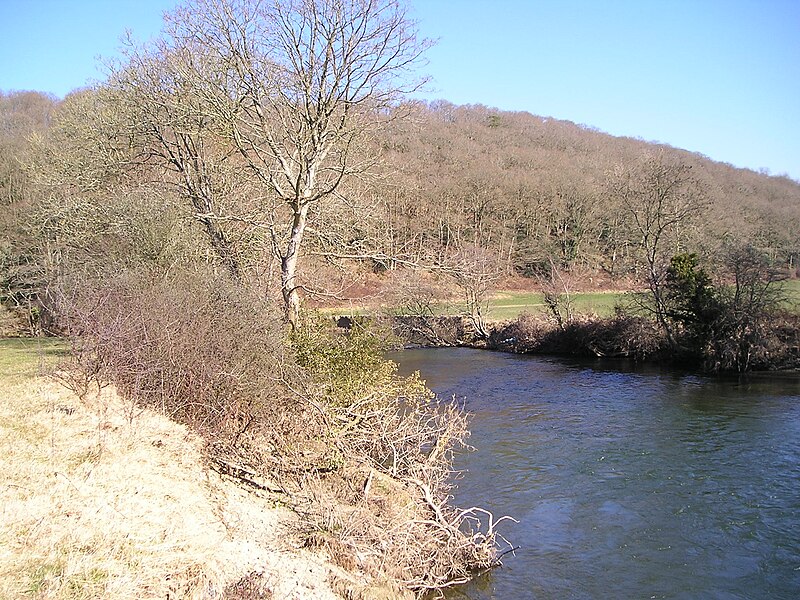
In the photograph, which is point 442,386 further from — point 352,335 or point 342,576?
point 342,576

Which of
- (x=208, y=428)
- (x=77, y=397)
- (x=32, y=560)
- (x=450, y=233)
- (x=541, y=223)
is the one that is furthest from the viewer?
(x=541, y=223)

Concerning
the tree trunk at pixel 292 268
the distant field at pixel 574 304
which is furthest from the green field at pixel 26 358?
the distant field at pixel 574 304

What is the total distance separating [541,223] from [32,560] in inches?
2069

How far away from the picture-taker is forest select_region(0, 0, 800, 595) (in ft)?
33.3

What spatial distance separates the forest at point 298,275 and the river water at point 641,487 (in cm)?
96

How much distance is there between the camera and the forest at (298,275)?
10156 mm

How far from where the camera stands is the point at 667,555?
9.68m

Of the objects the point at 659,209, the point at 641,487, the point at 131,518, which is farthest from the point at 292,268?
the point at 659,209

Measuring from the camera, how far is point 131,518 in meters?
7.12

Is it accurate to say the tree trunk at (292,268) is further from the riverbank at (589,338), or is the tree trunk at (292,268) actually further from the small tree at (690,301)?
the small tree at (690,301)

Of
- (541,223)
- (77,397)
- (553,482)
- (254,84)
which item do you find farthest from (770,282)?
(541,223)

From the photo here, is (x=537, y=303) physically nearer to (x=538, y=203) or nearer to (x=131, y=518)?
(x=538, y=203)

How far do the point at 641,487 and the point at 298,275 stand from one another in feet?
29.7

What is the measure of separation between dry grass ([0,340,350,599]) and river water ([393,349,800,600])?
10.2ft
